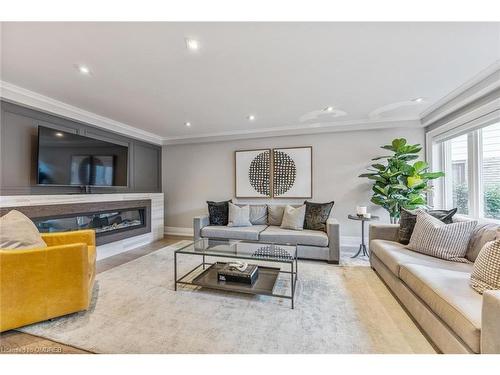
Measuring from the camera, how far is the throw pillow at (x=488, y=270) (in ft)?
4.49

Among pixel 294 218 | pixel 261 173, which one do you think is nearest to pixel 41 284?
pixel 294 218

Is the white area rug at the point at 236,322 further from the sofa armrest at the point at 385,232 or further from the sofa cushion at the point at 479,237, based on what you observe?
the sofa cushion at the point at 479,237

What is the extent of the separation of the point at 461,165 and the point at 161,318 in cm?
431

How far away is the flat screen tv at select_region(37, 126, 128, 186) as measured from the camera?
2828mm

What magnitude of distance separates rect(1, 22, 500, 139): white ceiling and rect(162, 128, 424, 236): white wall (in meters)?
0.70

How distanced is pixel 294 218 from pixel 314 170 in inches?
46.8

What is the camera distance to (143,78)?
2377 mm

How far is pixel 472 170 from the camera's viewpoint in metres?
2.83

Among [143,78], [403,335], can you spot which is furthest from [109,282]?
[403,335]

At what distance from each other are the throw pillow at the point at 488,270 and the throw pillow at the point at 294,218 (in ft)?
7.29

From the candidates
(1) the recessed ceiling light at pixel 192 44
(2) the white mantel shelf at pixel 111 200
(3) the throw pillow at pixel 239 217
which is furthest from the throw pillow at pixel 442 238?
(2) the white mantel shelf at pixel 111 200
